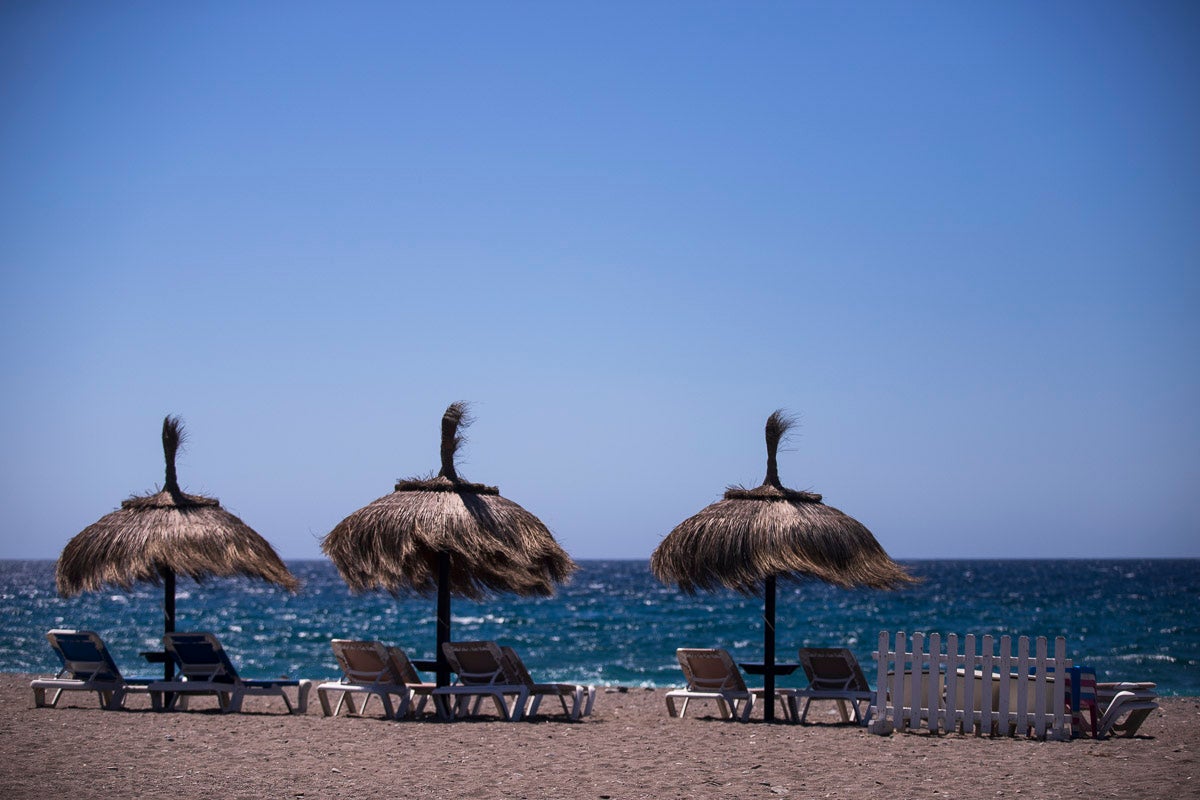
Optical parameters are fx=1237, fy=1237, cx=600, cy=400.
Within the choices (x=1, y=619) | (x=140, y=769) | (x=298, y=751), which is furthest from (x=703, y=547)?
(x=1, y=619)

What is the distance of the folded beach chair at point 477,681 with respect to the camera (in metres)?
11.2

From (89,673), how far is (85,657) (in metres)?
0.16

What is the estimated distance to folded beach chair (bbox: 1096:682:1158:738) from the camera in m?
10.4

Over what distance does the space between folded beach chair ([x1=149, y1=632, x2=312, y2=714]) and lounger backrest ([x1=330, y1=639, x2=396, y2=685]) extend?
0.65 m

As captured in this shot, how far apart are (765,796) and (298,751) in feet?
11.6

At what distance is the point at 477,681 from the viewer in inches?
448

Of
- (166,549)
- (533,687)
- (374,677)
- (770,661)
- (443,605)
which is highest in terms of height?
(166,549)

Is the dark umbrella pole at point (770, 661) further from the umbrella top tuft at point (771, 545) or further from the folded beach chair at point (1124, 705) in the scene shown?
the folded beach chair at point (1124, 705)

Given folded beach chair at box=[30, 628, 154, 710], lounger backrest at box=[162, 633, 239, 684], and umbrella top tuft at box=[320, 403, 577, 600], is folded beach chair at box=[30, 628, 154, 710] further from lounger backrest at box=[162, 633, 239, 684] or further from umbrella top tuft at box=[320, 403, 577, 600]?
umbrella top tuft at box=[320, 403, 577, 600]

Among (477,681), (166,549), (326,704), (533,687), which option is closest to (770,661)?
(533,687)

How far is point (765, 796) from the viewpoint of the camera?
285 inches

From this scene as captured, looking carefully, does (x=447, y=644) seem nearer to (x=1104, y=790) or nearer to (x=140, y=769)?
(x=140, y=769)

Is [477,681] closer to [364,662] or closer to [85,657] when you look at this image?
[364,662]

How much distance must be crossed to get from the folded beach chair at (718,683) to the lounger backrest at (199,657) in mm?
4172
